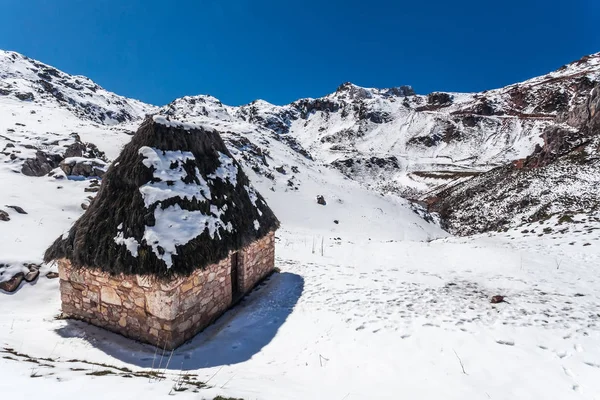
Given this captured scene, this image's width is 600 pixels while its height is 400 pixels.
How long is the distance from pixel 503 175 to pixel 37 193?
136ft

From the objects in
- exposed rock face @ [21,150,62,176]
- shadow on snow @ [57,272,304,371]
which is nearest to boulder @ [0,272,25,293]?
shadow on snow @ [57,272,304,371]

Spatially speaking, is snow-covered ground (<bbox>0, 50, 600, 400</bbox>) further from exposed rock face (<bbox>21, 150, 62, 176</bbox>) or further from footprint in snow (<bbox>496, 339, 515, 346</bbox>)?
exposed rock face (<bbox>21, 150, 62, 176</bbox>)

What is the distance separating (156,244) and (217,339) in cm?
269

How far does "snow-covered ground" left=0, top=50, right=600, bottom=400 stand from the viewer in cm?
462

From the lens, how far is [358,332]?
6871 mm

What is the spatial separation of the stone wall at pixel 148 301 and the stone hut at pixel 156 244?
1.0 inches

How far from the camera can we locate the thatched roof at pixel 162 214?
23.2 feet

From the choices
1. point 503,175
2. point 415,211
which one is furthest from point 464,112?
point 415,211

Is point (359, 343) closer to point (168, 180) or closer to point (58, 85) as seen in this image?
point (168, 180)

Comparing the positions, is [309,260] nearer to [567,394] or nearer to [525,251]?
[525,251]

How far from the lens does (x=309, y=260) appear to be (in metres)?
13.8

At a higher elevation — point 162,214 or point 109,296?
point 162,214

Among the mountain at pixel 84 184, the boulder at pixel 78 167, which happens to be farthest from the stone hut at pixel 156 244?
the boulder at pixel 78 167

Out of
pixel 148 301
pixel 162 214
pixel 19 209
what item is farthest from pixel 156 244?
pixel 19 209
